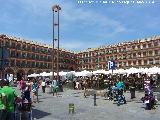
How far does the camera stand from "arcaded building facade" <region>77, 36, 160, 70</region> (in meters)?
82.1

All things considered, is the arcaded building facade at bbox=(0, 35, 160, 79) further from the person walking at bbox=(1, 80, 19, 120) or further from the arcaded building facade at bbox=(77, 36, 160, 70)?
the person walking at bbox=(1, 80, 19, 120)

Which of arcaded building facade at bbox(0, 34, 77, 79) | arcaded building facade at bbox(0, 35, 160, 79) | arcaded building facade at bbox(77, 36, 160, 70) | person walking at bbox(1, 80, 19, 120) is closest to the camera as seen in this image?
person walking at bbox(1, 80, 19, 120)

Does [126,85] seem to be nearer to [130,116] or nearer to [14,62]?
[130,116]

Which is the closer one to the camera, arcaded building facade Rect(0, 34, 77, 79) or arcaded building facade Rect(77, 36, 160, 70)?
arcaded building facade Rect(0, 34, 77, 79)

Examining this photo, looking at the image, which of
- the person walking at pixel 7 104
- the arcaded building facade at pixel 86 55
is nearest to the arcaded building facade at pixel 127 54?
the arcaded building facade at pixel 86 55

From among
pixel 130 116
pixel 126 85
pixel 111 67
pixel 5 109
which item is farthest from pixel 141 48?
pixel 5 109

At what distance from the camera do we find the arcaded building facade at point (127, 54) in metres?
82.1

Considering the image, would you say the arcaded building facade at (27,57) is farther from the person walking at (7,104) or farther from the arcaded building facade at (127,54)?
the person walking at (7,104)

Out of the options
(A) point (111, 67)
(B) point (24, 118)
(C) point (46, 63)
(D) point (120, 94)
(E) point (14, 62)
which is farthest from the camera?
(C) point (46, 63)

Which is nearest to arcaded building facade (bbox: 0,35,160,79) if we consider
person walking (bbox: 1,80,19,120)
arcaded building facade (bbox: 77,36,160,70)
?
arcaded building facade (bbox: 77,36,160,70)

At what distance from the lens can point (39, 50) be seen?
307 ft

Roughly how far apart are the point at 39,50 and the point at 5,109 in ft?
277

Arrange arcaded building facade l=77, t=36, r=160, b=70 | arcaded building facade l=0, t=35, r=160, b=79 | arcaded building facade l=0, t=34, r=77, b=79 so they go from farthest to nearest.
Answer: arcaded building facade l=77, t=36, r=160, b=70 < arcaded building facade l=0, t=35, r=160, b=79 < arcaded building facade l=0, t=34, r=77, b=79

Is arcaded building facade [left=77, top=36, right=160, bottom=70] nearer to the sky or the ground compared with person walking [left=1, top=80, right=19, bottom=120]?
nearer to the sky
